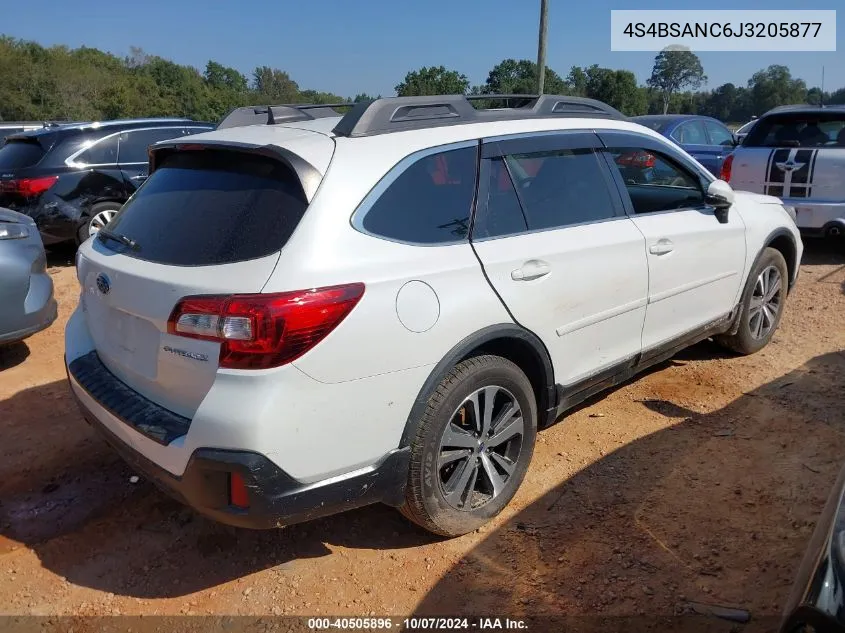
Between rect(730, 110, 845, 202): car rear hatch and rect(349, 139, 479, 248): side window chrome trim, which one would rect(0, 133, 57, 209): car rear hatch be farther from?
rect(730, 110, 845, 202): car rear hatch

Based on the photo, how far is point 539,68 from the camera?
14008 mm

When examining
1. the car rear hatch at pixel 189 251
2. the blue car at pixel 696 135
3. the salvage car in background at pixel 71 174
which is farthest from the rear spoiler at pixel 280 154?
the blue car at pixel 696 135

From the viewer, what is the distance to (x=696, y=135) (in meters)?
10.1

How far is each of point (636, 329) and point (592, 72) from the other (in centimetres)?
3934

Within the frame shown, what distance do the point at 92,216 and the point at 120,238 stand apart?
5.93 m

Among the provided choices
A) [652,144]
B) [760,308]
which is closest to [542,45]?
[760,308]

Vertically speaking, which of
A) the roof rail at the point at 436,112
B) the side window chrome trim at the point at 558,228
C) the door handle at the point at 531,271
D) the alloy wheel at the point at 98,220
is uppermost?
the roof rail at the point at 436,112

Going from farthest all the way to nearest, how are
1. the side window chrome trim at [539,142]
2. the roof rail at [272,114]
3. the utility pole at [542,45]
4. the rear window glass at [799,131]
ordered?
the utility pole at [542,45] < the rear window glass at [799,131] < the roof rail at [272,114] < the side window chrome trim at [539,142]

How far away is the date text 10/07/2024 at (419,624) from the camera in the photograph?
2.43 m

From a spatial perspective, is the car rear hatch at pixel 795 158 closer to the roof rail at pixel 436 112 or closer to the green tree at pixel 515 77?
the roof rail at pixel 436 112

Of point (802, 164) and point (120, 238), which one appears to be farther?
point (802, 164)

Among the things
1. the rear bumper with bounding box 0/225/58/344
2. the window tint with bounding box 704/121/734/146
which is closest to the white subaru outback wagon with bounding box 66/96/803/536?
the rear bumper with bounding box 0/225/58/344

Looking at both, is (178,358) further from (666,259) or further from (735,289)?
(735,289)

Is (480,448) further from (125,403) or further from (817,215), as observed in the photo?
(817,215)
